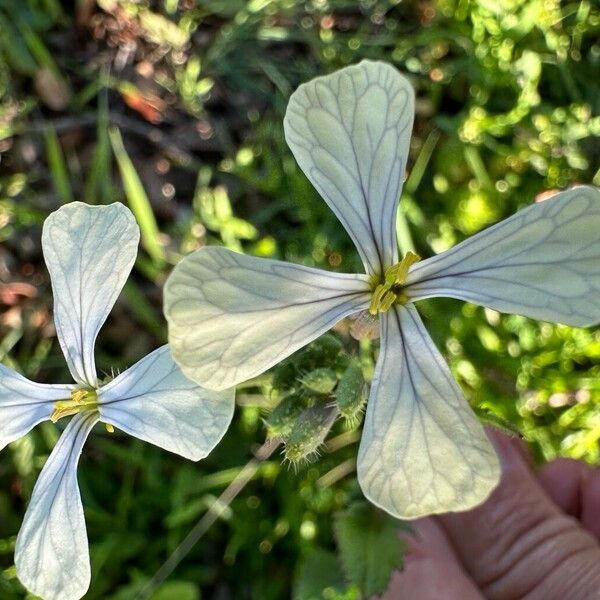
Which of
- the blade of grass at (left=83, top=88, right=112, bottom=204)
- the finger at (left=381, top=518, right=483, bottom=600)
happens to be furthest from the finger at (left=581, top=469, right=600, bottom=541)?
the blade of grass at (left=83, top=88, right=112, bottom=204)

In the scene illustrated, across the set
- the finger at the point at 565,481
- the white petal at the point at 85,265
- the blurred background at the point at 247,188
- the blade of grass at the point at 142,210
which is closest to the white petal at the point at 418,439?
the white petal at the point at 85,265

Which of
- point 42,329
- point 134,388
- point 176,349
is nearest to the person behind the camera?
point 176,349

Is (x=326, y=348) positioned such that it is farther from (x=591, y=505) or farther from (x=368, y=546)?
(x=591, y=505)

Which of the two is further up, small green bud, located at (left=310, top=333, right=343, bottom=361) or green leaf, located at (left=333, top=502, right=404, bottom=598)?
small green bud, located at (left=310, top=333, right=343, bottom=361)

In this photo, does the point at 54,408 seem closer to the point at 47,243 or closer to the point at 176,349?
the point at 47,243

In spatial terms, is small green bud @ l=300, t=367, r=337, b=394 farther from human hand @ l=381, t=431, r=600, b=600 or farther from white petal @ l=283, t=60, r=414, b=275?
human hand @ l=381, t=431, r=600, b=600

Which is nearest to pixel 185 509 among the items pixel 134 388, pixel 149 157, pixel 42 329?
pixel 42 329
